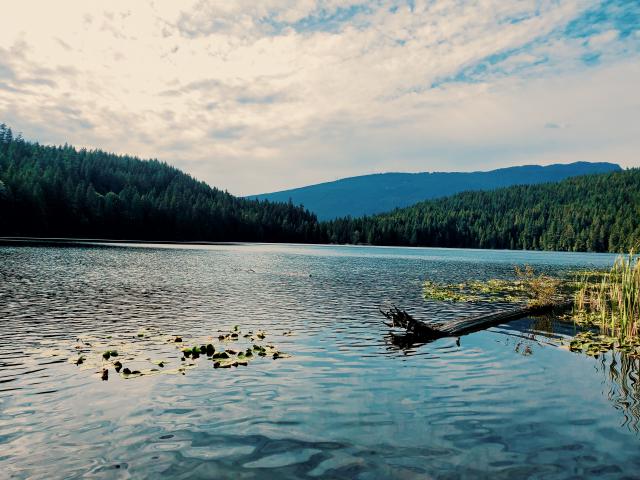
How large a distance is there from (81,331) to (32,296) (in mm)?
16011

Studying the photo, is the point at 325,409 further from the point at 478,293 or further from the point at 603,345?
the point at 478,293

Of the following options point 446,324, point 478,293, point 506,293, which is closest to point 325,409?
point 446,324

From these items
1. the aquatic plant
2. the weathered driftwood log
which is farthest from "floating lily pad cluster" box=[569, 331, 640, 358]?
the aquatic plant

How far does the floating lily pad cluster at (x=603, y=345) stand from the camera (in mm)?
24281

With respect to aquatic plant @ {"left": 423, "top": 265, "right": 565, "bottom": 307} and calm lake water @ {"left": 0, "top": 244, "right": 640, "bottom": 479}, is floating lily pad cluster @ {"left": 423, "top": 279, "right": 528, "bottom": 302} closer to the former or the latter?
aquatic plant @ {"left": 423, "top": 265, "right": 565, "bottom": 307}

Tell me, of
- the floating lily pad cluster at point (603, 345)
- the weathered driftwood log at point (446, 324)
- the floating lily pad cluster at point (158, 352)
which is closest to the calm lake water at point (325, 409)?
the floating lily pad cluster at point (158, 352)

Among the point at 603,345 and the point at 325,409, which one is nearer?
the point at 325,409

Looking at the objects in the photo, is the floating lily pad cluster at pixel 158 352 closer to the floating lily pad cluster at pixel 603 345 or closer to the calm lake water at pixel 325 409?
the calm lake water at pixel 325 409

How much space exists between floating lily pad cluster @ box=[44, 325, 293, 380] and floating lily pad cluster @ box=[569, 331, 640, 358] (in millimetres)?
16357

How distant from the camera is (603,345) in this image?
84.2ft

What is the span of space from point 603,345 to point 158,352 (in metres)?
24.0

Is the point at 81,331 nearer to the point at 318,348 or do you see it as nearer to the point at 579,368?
the point at 318,348

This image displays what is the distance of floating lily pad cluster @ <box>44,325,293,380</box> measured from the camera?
19395 mm

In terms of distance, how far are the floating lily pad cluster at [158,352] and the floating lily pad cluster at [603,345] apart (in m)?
16.4
